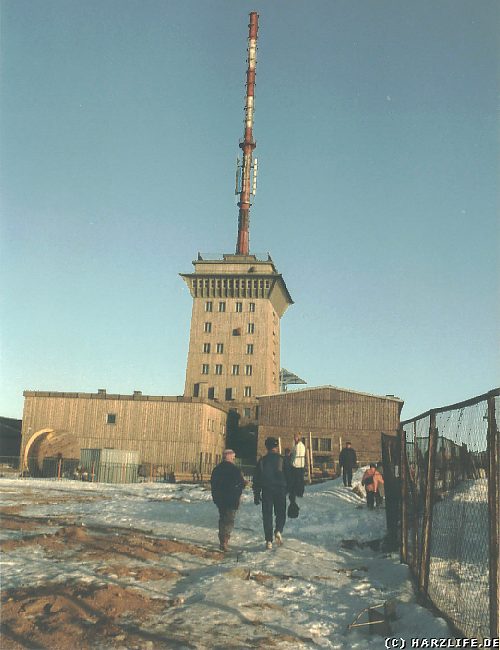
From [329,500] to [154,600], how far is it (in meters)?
11.7

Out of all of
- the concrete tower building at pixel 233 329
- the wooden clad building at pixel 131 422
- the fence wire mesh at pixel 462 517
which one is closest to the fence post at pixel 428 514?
the fence wire mesh at pixel 462 517

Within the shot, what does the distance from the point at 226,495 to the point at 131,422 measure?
40.1m

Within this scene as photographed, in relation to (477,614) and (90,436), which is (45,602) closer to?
(477,614)

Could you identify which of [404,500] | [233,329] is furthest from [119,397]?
[404,500]

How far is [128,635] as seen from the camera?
227 inches

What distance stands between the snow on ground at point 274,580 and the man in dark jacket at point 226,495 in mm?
408

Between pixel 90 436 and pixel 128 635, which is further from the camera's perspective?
pixel 90 436

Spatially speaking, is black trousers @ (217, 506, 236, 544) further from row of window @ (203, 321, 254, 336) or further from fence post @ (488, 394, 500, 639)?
row of window @ (203, 321, 254, 336)

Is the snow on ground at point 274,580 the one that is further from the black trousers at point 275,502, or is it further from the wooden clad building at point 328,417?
the wooden clad building at point 328,417

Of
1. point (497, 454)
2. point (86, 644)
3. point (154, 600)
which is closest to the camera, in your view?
point (497, 454)

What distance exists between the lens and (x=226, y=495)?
428 inches

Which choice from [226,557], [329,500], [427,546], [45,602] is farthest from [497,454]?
[329,500]

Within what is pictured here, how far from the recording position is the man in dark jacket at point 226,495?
10.8 meters

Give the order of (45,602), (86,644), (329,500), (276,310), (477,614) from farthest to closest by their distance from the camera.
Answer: (276,310) < (329,500) < (45,602) < (477,614) < (86,644)
